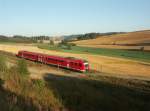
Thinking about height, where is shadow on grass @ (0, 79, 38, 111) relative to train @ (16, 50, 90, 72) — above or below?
above

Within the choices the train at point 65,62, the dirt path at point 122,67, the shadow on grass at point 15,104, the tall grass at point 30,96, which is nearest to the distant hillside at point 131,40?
the dirt path at point 122,67

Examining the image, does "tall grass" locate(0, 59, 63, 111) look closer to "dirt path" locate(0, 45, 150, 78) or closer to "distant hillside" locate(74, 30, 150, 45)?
"dirt path" locate(0, 45, 150, 78)

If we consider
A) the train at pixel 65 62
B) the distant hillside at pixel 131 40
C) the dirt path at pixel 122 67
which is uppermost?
the distant hillside at pixel 131 40

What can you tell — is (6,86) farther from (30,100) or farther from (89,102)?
(89,102)

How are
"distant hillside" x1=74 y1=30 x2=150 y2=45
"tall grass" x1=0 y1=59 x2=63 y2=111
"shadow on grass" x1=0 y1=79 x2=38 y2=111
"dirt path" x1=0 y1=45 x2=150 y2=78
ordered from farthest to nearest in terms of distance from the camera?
"distant hillside" x1=74 y1=30 x2=150 y2=45 → "dirt path" x1=0 y1=45 x2=150 y2=78 → "tall grass" x1=0 y1=59 x2=63 y2=111 → "shadow on grass" x1=0 y1=79 x2=38 y2=111

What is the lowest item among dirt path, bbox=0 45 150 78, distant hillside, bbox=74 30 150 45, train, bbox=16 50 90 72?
dirt path, bbox=0 45 150 78

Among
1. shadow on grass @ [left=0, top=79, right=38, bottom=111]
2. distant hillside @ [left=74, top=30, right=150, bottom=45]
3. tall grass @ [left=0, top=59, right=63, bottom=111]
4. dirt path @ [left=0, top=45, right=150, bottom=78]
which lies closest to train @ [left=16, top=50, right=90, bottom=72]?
dirt path @ [left=0, top=45, right=150, bottom=78]

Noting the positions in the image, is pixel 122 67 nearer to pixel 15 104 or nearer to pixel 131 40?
pixel 15 104

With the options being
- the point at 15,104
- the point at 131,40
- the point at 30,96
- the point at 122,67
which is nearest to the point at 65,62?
the point at 122,67

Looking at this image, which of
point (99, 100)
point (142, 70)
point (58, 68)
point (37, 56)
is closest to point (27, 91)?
point (99, 100)

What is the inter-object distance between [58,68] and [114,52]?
3442 centimetres

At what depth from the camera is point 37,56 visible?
175 ft

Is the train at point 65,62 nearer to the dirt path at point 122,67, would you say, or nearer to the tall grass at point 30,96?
the dirt path at point 122,67

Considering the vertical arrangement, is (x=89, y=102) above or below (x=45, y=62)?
above
